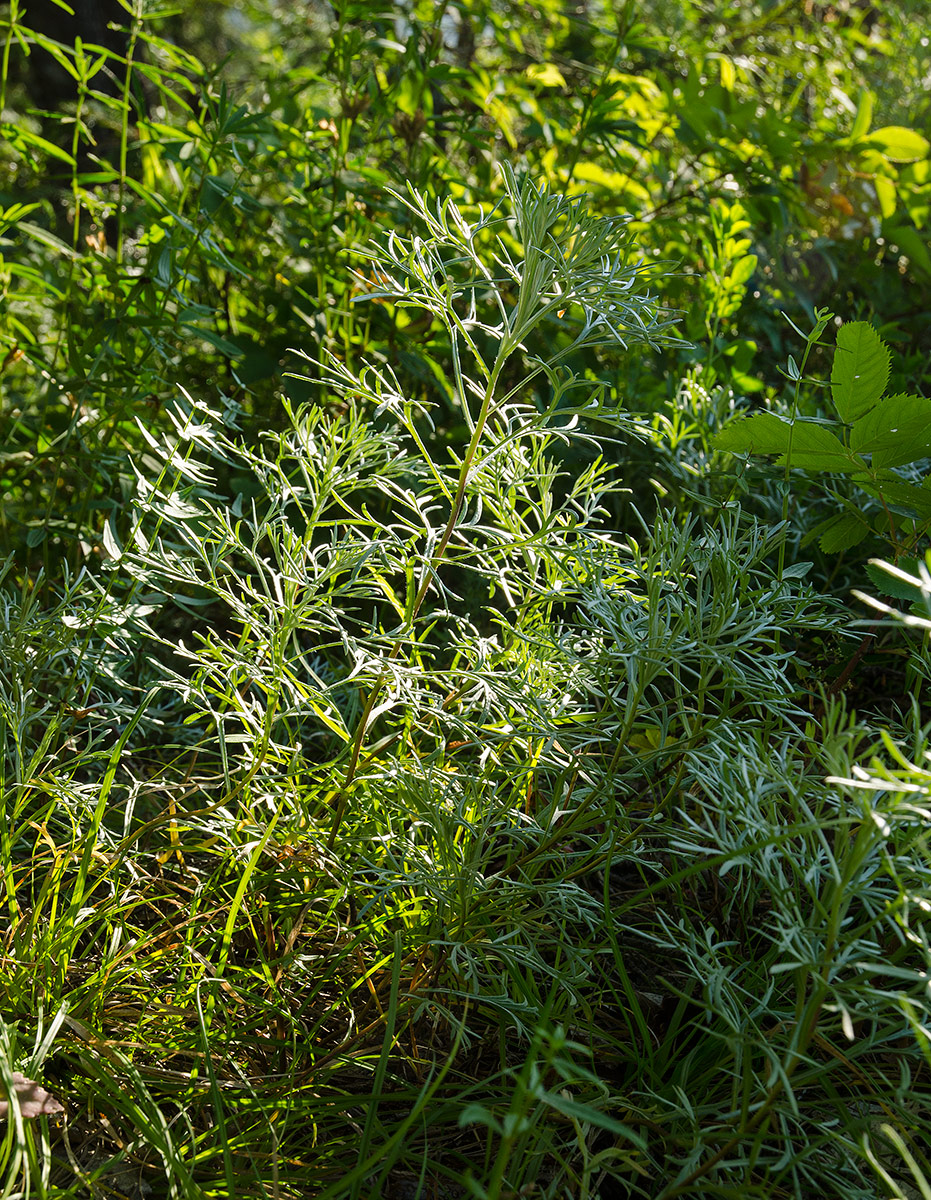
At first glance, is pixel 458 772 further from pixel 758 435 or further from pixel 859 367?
pixel 859 367

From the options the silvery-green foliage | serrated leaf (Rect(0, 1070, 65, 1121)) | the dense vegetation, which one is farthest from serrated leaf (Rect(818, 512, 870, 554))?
serrated leaf (Rect(0, 1070, 65, 1121))

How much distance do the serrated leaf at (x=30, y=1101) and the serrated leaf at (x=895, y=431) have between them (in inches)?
41.2

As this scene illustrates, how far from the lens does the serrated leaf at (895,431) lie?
1.04 metres

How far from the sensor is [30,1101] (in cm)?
79

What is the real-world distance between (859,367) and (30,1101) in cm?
109

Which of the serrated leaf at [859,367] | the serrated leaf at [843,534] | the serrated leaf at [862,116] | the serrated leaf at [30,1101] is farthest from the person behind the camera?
the serrated leaf at [862,116]

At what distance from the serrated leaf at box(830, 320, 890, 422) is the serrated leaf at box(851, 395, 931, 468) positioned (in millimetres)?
20

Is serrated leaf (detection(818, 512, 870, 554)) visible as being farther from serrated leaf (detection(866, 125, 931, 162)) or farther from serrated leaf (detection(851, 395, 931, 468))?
serrated leaf (detection(866, 125, 931, 162))

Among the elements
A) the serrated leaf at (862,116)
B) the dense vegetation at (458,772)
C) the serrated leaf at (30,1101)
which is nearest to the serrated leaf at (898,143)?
the serrated leaf at (862,116)

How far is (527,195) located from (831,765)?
0.68 meters

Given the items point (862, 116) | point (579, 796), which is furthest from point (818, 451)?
point (862, 116)

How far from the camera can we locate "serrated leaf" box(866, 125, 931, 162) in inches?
82.9

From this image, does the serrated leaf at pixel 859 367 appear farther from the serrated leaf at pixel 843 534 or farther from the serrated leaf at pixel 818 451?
the serrated leaf at pixel 843 534

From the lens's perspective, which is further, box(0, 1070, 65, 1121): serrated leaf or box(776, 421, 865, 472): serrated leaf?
box(776, 421, 865, 472): serrated leaf
